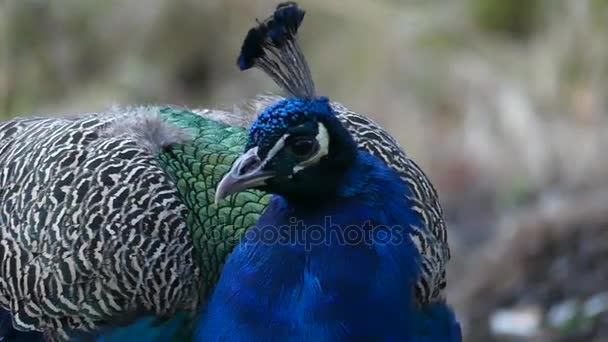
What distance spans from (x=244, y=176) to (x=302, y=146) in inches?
6.0

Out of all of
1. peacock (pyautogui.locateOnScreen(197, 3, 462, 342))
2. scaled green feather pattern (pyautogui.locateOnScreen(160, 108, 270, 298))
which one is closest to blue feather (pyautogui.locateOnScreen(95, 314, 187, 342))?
scaled green feather pattern (pyautogui.locateOnScreen(160, 108, 270, 298))

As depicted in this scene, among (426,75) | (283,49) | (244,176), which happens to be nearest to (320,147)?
(244,176)

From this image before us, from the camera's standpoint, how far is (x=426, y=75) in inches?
247

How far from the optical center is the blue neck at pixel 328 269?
2.71 metres

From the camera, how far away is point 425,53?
629 centimetres

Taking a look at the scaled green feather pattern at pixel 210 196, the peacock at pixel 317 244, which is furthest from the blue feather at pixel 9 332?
the peacock at pixel 317 244

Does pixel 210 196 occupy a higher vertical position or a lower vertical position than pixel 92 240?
higher

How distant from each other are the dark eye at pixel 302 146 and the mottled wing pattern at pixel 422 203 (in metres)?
0.55

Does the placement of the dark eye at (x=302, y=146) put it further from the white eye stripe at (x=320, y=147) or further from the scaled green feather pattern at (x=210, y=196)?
the scaled green feather pattern at (x=210, y=196)

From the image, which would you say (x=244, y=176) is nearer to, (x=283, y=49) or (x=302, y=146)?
(x=302, y=146)

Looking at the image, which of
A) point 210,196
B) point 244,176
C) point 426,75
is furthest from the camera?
point 426,75

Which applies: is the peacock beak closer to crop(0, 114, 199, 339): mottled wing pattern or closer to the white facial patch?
the white facial patch

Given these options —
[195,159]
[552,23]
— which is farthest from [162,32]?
[195,159]

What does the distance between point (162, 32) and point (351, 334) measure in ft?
14.4
